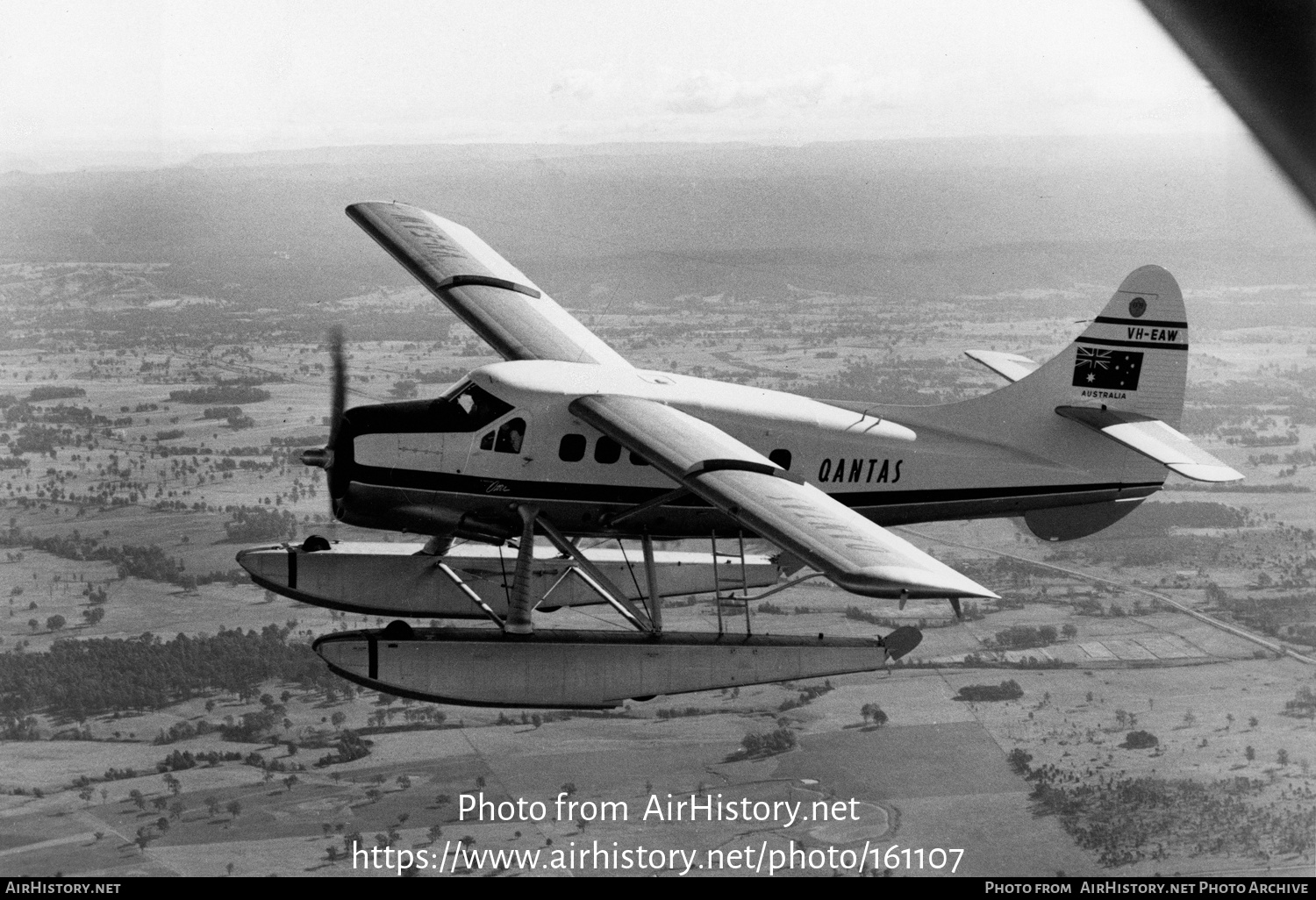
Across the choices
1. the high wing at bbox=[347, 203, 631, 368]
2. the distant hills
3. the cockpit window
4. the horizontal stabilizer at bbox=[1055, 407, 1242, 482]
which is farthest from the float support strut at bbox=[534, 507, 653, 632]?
the distant hills

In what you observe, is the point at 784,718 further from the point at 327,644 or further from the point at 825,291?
the point at 825,291

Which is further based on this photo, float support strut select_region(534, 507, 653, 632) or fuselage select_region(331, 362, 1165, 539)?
float support strut select_region(534, 507, 653, 632)

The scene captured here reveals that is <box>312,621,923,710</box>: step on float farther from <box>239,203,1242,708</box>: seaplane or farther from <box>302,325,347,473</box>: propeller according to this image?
<box>302,325,347,473</box>: propeller

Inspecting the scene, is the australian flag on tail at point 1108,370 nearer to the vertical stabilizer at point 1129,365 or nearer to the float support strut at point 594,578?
the vertical stabilizer at point 1129,365

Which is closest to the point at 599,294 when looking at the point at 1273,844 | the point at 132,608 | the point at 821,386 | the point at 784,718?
the point at 821,386

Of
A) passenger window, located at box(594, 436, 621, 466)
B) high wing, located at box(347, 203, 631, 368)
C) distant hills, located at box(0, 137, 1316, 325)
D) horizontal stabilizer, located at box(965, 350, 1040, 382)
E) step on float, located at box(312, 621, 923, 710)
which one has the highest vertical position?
distant hills, located at box(0, 137, 1316, 325)

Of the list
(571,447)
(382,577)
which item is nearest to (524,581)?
(571,447)

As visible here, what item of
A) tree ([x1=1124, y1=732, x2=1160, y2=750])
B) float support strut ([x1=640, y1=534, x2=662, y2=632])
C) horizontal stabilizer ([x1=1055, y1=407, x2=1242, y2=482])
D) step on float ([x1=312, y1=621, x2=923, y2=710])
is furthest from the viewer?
tree ([x1=1124, y1=732, x2=1160, y2=750])

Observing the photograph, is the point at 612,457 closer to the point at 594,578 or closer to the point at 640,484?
the point at 640,484

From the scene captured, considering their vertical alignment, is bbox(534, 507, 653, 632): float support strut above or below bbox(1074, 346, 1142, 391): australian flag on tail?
below

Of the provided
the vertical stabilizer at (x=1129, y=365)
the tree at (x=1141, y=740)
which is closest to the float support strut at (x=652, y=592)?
the vertical stabilizer at (x=1129, y=365)
